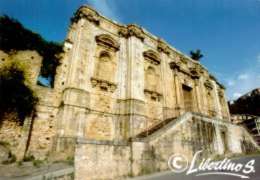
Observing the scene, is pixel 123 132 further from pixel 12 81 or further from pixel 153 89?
pixel 12 81

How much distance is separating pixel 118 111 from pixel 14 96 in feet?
21.5

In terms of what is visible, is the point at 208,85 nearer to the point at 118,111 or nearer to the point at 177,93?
the point at 177,93

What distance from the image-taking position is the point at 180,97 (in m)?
17.5

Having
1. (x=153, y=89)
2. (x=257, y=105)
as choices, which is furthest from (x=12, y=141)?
(x=257, y=105)

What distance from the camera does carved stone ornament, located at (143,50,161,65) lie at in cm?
1668

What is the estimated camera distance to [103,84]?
1305 cm

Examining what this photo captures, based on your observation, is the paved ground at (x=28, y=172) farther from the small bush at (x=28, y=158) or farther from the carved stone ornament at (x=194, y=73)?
the carved stone ornament at (x=194, y=73)

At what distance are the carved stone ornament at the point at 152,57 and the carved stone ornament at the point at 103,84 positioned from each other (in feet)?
16.0

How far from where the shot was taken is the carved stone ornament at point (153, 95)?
15057 millimetres

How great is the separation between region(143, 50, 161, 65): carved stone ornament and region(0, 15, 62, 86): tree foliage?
293 inches

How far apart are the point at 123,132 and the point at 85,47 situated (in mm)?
6706

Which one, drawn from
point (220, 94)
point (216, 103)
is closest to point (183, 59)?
point (216, 103)

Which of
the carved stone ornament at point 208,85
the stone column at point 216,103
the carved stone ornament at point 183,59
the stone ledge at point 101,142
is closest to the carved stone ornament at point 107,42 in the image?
the stone ledge at point 101,142

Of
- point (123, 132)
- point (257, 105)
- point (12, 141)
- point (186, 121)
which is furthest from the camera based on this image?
point (257, 105)
